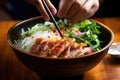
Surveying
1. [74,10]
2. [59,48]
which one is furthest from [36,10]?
[59,48]

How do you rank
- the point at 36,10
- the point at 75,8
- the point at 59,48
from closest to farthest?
the point at 59,48
the point at 75,8
the point at 36,10

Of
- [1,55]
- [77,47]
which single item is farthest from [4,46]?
[77,47]

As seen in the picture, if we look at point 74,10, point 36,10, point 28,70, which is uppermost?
point 74,10

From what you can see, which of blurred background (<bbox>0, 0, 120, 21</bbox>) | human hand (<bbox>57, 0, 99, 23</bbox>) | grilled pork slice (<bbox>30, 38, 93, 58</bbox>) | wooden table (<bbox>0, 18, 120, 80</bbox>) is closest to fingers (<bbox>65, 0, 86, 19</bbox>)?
human hand (<bbox>57, 0, 99, 23</bbox>)

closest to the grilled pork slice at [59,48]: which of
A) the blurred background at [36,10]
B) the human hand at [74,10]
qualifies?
the human hand at [74,10]

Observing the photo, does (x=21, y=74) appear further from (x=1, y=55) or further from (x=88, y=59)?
(x=88, y=59)

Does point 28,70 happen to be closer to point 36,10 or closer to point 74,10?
point 74,10

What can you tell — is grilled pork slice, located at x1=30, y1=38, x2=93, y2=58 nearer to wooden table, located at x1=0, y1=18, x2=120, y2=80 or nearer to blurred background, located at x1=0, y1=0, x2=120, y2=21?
wooden table, located at x1=0, y1=18, x2=120, y2=80

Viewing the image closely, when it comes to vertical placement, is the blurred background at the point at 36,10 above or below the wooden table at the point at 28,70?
below

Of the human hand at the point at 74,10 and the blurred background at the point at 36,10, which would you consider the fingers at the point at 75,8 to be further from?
the blurred background at the point at 36,10

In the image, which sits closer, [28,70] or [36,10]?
[28,70]
